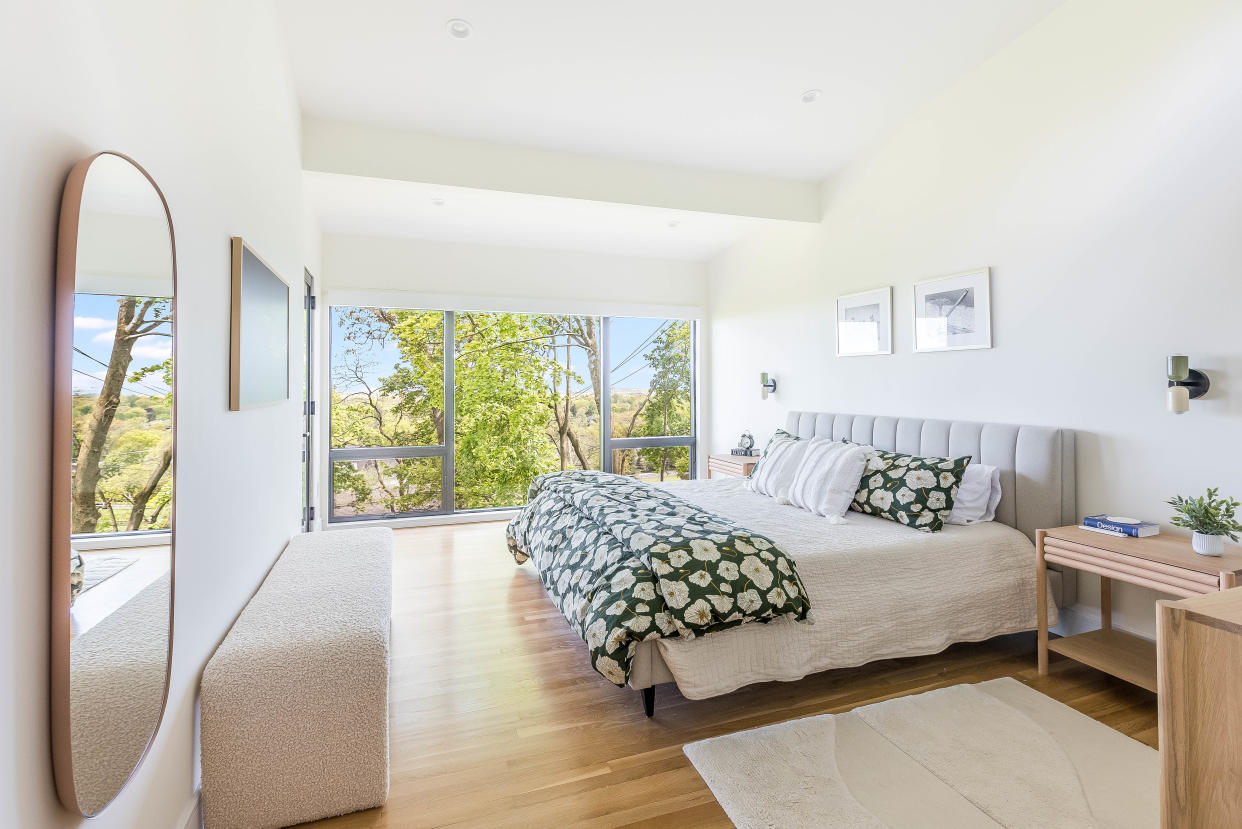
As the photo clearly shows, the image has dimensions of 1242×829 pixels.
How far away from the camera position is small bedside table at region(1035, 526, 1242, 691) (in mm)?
2035

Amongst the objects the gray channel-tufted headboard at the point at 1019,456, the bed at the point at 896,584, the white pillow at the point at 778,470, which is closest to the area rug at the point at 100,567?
the bed at the point at 896,584

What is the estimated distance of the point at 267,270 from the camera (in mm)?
2377

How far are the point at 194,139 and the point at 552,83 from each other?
207 centimetres

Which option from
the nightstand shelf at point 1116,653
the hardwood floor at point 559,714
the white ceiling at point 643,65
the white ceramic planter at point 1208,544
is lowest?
the hardwood floor at point 559,714

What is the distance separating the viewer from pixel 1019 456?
295cm

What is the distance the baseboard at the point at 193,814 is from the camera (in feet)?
4.97

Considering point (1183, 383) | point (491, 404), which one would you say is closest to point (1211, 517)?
point (1183, 383)

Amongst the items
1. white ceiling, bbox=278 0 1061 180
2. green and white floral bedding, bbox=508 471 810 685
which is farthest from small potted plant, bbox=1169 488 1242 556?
white ceiling, bbox=278 0 1061 180

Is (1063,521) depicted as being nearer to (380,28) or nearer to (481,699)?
(481,699)

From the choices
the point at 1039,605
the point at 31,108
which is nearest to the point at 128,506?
the point at 31,108

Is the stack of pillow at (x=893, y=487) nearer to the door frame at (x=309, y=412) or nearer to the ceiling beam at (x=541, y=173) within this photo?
the ceiling beam at (x=541, y=173)

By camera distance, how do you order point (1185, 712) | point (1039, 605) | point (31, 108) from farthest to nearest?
point (1039, 605), point (1185, 712), point (31, 108)

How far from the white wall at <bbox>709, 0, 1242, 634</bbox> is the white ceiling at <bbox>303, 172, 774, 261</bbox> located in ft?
4.85

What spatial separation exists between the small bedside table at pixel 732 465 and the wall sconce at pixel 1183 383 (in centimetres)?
265
